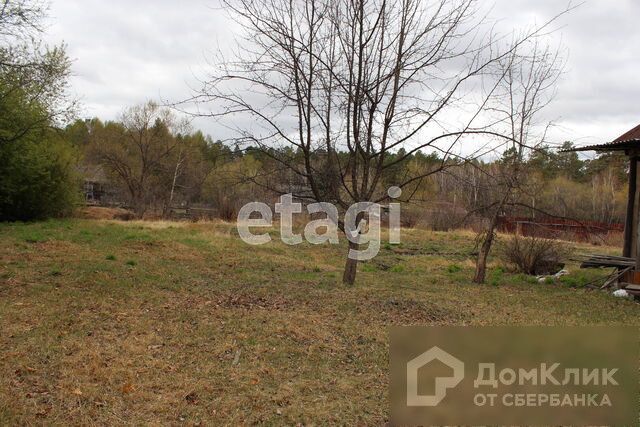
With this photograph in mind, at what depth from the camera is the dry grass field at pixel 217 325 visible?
3.66 meters

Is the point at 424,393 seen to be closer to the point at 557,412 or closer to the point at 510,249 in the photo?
the point at 557,412

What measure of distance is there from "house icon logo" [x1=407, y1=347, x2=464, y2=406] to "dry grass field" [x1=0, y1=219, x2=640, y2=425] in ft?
0.83

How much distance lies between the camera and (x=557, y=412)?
3.53 m

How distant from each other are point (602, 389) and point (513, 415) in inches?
39.7

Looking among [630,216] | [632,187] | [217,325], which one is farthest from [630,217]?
[217,325]

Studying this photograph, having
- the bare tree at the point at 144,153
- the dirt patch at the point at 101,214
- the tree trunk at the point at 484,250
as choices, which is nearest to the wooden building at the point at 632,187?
the tree trunk at the point at 484,250

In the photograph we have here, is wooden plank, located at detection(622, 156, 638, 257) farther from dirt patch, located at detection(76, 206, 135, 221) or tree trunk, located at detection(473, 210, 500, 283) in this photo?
dirt patch, located at detection(76, 206, 135, 221)

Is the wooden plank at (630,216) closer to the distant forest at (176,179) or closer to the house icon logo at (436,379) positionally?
the house icon logo at (436,379)

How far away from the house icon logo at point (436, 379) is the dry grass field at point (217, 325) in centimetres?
25

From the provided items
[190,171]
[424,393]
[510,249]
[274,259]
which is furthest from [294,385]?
[190,171]

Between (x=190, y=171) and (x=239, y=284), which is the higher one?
(x=190, y=171)

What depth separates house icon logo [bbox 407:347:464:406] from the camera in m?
3.77

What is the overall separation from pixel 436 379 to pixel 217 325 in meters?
2.94

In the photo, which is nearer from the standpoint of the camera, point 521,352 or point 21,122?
point 521,352
